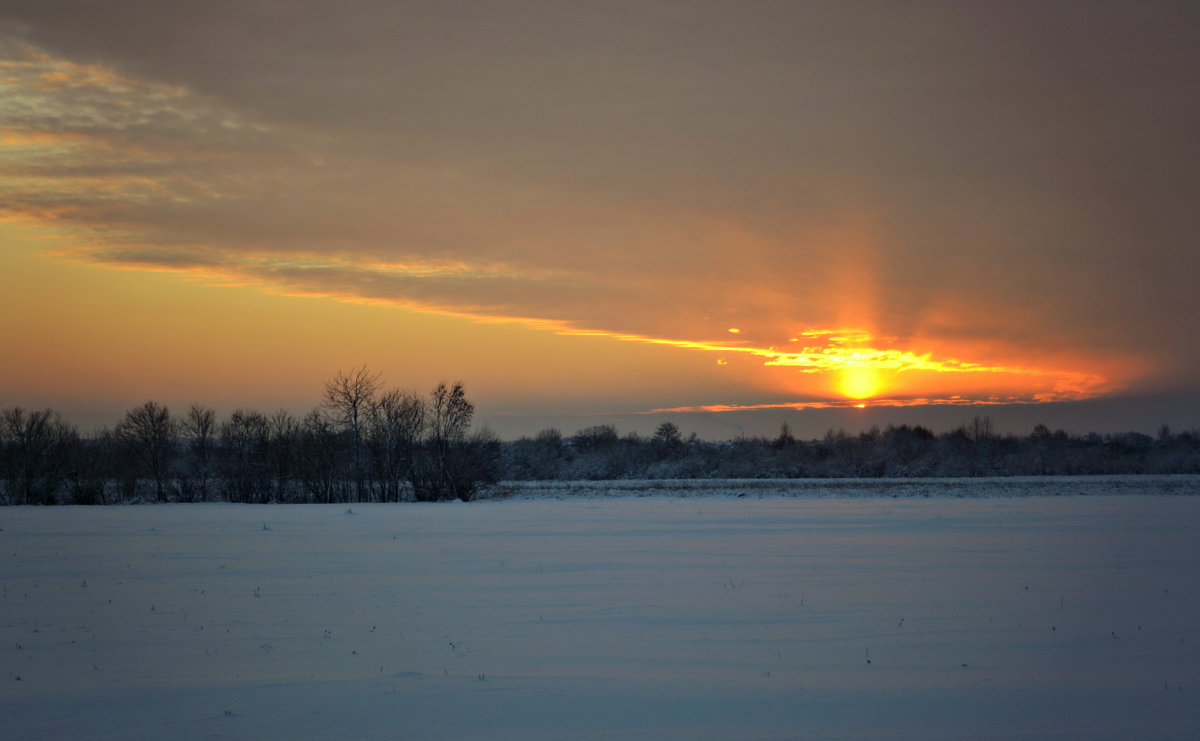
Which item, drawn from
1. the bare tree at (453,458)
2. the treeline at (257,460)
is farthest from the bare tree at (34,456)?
the bare tree at (453,458)

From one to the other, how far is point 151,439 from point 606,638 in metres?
61.6

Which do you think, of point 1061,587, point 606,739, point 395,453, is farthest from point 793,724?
point 395,453

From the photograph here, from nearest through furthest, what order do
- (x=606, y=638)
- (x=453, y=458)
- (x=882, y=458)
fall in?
1. (x=606, y=638)
2. (x=453, y=458)
3. (x=882, y=458)

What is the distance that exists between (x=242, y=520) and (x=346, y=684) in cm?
2630

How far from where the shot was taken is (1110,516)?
29.8 meters

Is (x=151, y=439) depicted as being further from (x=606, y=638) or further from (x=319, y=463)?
(x=606, y=638)

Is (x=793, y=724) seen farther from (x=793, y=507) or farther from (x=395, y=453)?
(x=395, y=453)

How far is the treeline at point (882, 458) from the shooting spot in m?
75.6

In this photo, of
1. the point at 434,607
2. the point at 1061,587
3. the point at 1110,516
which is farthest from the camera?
the point at 1110,516

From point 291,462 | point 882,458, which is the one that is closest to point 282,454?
point 291,462

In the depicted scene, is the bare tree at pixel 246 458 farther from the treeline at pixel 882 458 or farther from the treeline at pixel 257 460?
the treeline at pixel 882 458

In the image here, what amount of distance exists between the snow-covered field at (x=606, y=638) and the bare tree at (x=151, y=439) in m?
41.6

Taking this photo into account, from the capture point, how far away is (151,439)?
2456 inches

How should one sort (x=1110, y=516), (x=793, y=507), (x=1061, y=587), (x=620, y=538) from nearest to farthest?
(x=1061, y=587) < (x=620, y=538) < (x=1110, y=516) < (x=793, y=507)
